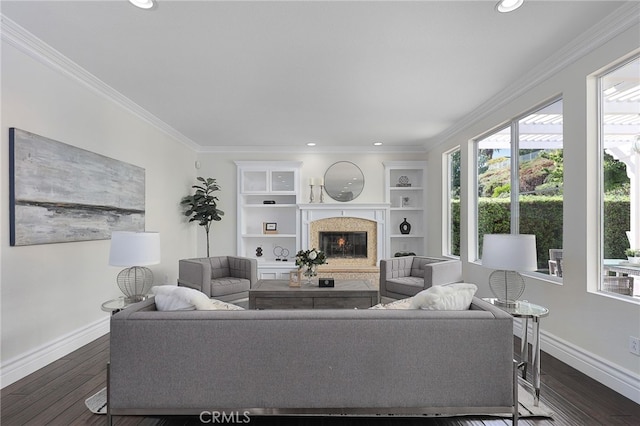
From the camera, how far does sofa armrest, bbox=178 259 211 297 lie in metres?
4.30

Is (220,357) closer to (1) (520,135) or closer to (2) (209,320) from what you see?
(2) (209,320)

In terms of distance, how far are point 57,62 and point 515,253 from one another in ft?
13.4

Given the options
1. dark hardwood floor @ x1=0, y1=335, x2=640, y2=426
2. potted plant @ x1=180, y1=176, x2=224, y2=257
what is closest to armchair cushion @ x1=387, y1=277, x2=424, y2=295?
dark hardwood floor @ x1=0, y1=335, x2=640, y2=426

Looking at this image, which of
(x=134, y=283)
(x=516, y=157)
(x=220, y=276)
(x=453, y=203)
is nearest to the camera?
(x=134, y=283)

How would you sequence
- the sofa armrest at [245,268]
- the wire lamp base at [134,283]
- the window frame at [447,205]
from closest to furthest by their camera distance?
the wire lamp base at [134,283]
the sofa armrest at [245,268]
the window frame at [447,205]

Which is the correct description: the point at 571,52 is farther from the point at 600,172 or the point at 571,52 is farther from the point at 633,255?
the point at 633,255

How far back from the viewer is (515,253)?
8.73 feet

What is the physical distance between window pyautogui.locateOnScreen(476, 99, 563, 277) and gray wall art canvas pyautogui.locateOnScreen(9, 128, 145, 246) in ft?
14.7

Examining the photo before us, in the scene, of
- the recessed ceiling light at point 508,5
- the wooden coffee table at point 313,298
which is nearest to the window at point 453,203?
the wooden coffee table at point 313,298

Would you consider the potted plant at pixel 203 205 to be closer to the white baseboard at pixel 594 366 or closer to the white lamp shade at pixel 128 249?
the white lamp shade at pixel 128 249

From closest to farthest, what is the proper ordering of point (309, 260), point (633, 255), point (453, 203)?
point (633, 255), point (309, 260), point (453, 203)

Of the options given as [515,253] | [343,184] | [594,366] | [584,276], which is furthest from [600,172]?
[343,184]

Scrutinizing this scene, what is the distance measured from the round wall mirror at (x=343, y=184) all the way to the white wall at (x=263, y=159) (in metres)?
0.10

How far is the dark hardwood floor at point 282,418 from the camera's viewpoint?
7.08ft
